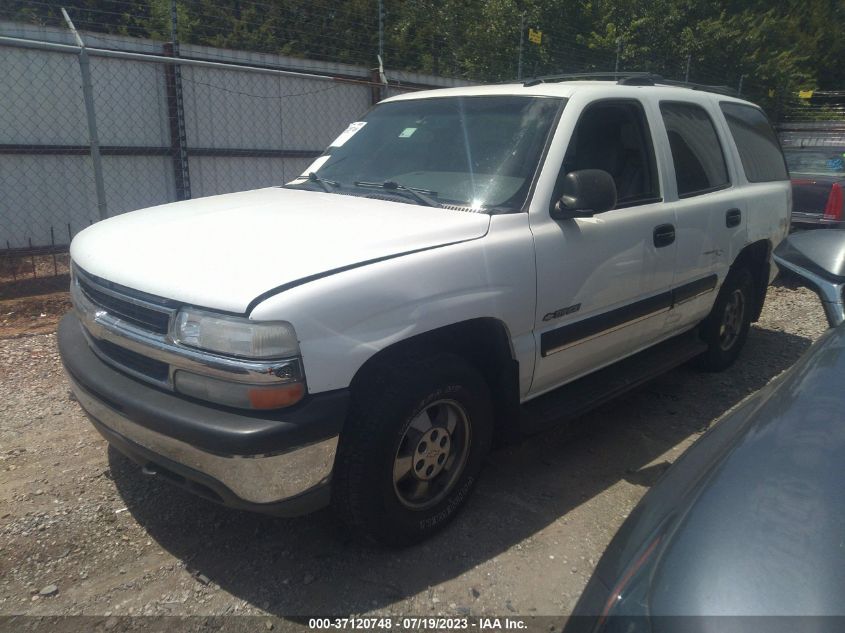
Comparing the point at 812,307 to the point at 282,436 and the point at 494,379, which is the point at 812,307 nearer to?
the point at 494,379

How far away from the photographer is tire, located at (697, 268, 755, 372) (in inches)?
182

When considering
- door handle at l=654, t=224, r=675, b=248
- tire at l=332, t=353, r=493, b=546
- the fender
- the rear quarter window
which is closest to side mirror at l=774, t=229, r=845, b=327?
door handle at l=654, t=224, r=675, b=248

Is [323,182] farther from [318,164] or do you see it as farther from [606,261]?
[606,261]

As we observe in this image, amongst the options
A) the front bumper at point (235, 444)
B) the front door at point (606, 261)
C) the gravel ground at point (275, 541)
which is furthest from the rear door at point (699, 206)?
the front bumper at point (235, 444)

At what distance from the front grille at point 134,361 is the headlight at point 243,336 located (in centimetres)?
25

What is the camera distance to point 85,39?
788cm

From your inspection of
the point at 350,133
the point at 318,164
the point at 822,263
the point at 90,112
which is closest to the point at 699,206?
the point at 822,263

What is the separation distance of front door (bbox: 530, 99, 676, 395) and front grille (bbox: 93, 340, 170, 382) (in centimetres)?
160

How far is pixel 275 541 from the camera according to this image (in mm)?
2854

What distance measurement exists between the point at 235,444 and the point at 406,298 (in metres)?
0.79

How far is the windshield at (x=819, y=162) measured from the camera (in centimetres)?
831

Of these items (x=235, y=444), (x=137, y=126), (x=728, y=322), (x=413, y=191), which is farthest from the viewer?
(x=137, y=126)

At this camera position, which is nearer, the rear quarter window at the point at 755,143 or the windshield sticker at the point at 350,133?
the windshield sticker at the point at 350,133

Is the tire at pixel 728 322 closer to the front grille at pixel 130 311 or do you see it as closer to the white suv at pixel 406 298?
the white suv at pixel 406 298
